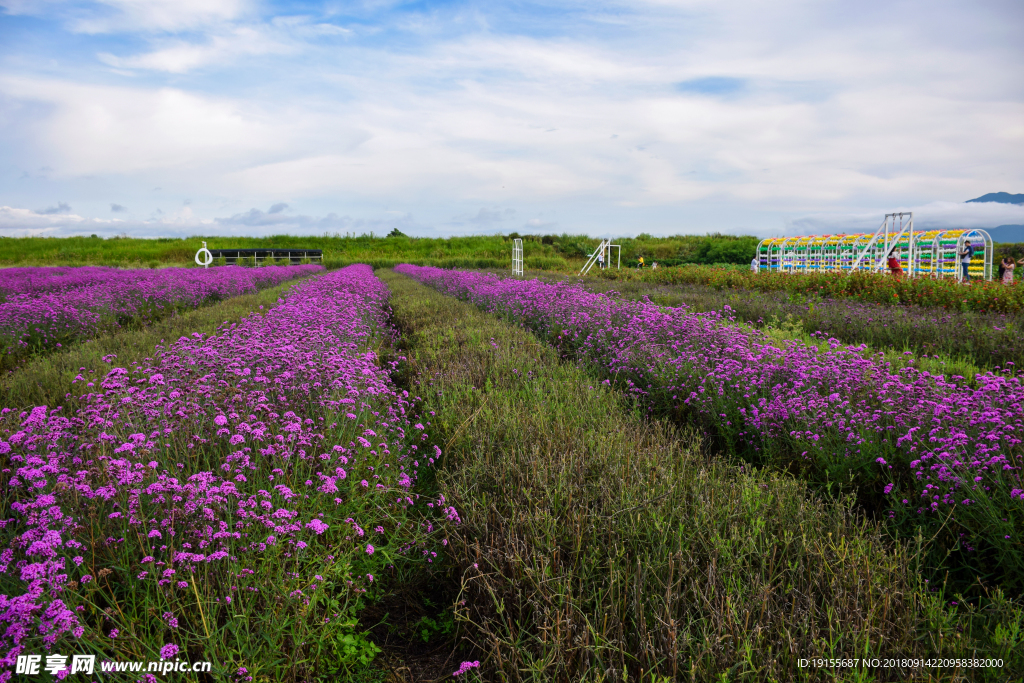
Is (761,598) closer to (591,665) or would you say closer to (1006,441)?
(591,665)

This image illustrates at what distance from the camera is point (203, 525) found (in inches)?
69.9

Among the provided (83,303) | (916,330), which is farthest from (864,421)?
(83,303)

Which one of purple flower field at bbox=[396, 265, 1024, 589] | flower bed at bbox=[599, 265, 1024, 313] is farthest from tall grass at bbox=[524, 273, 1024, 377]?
purple flower field at bbox=[396, 265, 1024, 589]

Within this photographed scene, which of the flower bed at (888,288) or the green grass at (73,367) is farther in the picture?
the flower bed at (888,288)

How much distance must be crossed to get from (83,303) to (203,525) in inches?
386

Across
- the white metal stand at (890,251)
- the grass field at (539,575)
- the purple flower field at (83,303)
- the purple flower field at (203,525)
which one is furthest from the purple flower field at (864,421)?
the white metal stand at (890,251)

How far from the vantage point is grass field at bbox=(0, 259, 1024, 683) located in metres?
1.59

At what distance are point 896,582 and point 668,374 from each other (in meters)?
3.02

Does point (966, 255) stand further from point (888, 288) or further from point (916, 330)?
point (916, 330)

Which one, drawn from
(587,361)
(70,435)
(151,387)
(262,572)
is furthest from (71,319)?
(262,572)

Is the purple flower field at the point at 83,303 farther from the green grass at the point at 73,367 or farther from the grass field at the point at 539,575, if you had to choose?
the grass field at the point at 539,575

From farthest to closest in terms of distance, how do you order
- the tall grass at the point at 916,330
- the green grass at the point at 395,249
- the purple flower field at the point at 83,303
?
the green grass at the point at 395,249 → the purple flower field at the point at 83,303 → the tall grass at the point at 916,330

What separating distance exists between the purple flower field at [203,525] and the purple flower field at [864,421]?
93.5 inches

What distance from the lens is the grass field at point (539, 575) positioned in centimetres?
159
